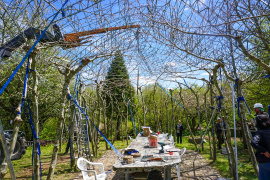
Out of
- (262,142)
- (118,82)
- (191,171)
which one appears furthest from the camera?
(118,82)

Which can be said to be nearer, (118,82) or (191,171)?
(191,171)

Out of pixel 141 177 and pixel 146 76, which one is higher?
pixel 146 76

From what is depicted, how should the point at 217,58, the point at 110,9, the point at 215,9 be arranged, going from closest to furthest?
1. the point at 215,9
2. the point at 110,9
3. the point at 217,58

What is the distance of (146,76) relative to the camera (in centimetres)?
674

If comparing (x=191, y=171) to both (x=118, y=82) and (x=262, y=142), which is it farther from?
(x=118, y=82)

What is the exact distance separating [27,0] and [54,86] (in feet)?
25.0

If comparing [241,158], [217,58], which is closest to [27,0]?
[217,58]

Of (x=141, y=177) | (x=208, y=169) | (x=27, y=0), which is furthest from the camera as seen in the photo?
(x=208, y=169)

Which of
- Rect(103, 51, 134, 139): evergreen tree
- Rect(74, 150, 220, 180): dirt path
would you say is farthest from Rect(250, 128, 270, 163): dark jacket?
Rect(103, 51, 134, 139): evergreen tree

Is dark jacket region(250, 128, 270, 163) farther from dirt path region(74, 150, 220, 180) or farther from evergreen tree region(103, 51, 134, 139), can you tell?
evergreen tree region(103, 51, 134, 139)

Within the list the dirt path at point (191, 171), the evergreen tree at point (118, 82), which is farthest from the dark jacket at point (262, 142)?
the evergreen tree at point (118, 82)

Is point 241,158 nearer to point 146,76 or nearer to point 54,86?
point 146,76

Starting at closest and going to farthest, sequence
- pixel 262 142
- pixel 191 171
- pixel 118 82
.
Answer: pixel 262 142 < pixel 191 171 < pixel 118 82

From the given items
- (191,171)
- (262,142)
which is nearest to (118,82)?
(191,171)
